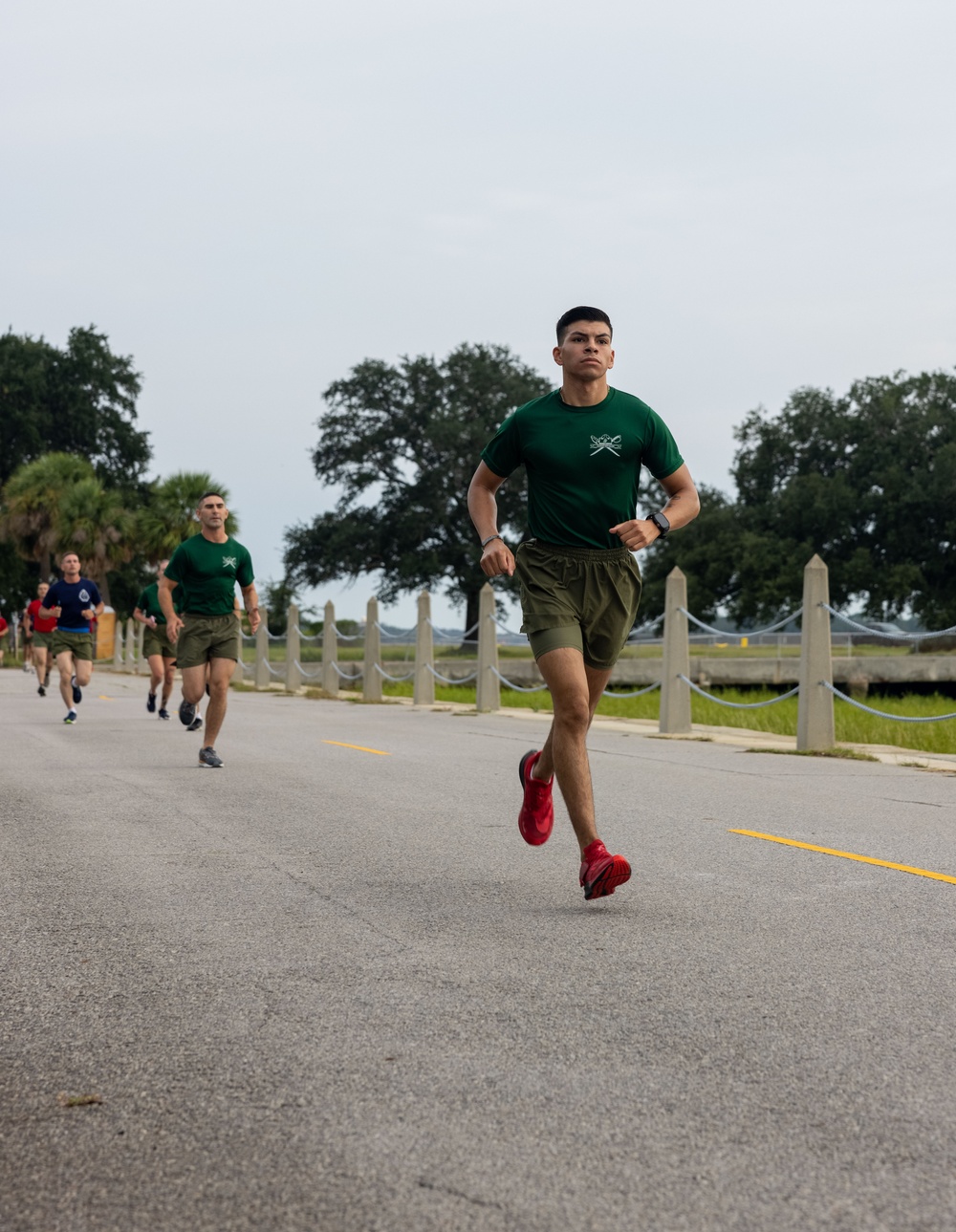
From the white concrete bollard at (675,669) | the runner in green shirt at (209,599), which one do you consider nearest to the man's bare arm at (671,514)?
the runner in green shirt at (209,599)

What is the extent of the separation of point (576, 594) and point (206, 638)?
22.0ft

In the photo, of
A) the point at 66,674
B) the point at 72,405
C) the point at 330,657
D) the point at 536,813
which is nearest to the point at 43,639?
the point at 330,657

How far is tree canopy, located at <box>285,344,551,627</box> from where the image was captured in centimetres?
6838

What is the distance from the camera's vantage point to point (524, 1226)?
2.78 meters

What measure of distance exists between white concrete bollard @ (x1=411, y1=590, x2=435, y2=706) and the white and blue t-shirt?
5883 millimetres

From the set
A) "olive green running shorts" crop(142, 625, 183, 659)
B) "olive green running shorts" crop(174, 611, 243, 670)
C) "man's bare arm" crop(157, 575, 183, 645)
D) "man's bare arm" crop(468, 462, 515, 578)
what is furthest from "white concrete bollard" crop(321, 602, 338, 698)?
"man's bare arm" crop(468, 462, 515, 578)

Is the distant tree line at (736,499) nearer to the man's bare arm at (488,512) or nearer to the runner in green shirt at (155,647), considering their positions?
the runner in green shirt at (155,647)

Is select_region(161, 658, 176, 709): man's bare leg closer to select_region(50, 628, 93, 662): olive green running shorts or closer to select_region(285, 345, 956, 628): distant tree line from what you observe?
select_region(50, 628, 93, 662): olive green running shorts

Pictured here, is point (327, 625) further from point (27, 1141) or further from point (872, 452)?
point (872, 452)

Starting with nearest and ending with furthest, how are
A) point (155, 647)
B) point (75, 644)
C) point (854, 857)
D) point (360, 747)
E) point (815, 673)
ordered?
point (854, 857), point (815, 673), point (360, 747), point (75, 644), point (155, 647)

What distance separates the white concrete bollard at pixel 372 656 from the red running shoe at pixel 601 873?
20.3 metres

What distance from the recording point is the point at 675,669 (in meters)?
16.3

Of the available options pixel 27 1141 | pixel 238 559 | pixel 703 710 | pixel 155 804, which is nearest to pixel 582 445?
pixel 27 1141

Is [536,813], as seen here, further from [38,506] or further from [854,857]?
[38,506]
